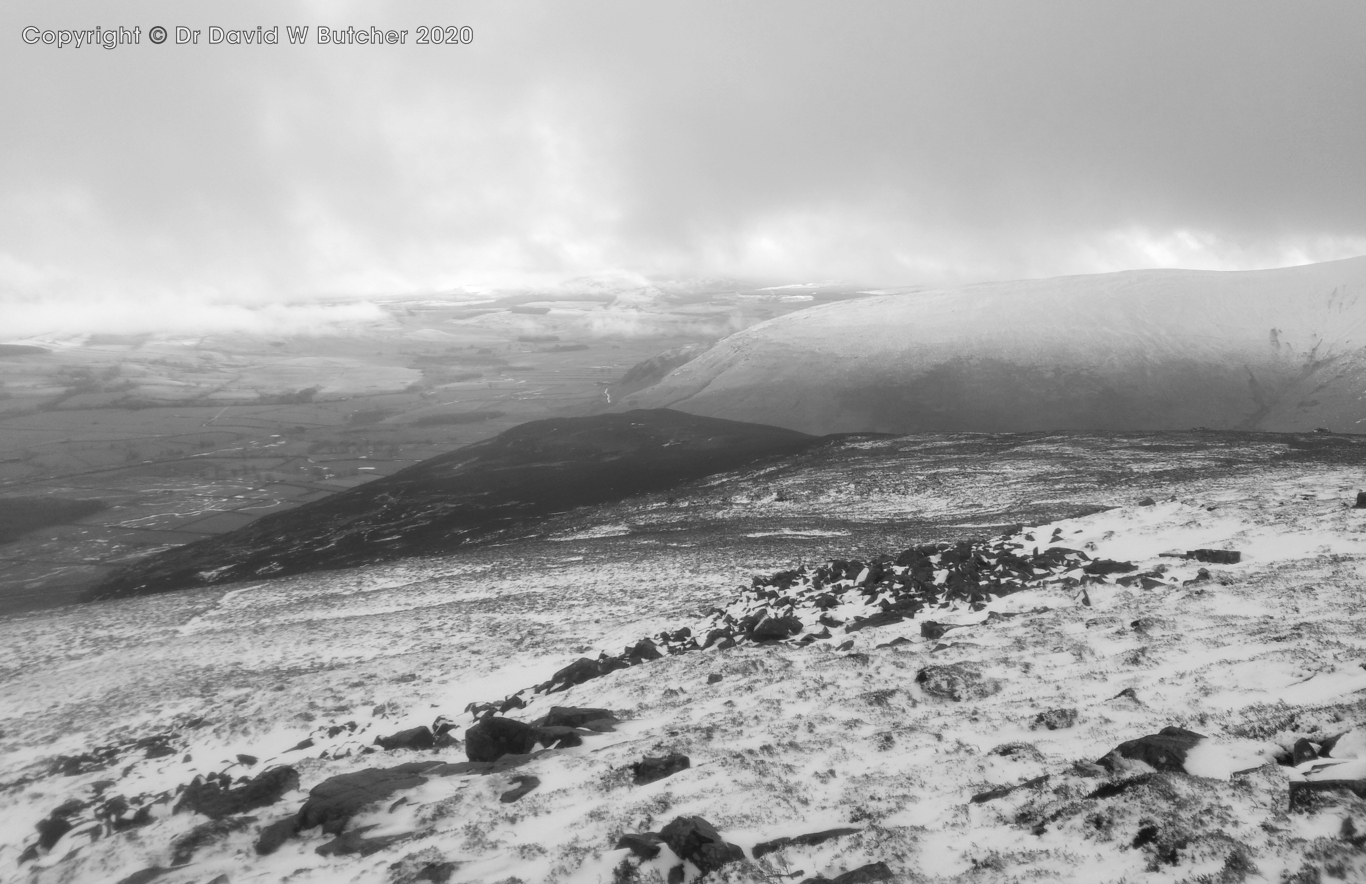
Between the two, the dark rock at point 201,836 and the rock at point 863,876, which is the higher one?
the rock at point 863,876

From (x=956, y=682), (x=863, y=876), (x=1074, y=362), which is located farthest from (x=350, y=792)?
(x=1074, y=362)

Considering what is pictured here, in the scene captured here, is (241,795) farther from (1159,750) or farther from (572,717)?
(1159,750)

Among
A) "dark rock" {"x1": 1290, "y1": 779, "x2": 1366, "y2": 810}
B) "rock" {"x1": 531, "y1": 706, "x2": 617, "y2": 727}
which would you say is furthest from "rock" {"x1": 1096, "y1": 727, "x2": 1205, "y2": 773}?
"rock" {"x1": 531, "y1": 706, "x2": 617, "y2": 727}

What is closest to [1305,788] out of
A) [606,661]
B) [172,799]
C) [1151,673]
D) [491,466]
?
[1151,673]

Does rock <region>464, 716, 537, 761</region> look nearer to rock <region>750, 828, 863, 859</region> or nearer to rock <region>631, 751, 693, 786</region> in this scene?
rock <region>631, 751, 693, 786</region>

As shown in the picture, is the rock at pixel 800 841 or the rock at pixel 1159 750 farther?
the rock at pixel 1159 750

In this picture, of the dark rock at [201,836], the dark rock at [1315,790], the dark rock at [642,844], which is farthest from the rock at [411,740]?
the dark rock at [1315,790]

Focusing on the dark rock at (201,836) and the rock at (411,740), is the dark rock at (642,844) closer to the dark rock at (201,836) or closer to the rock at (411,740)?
the dark rock at (201,836)
